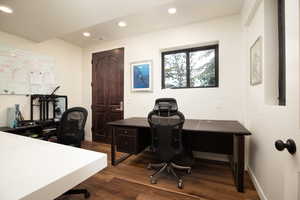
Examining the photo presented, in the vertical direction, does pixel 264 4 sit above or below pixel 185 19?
below

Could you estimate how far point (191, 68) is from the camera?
2961 millimetres

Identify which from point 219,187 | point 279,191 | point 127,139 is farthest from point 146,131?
point 279,191

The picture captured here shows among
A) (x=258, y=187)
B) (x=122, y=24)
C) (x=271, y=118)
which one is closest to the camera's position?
(x=271, y=118)

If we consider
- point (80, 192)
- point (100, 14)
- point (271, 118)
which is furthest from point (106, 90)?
point (271, 118)

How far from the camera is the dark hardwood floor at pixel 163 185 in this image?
5.67 feet

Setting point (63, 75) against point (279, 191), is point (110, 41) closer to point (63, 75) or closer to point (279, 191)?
point (63, 75)

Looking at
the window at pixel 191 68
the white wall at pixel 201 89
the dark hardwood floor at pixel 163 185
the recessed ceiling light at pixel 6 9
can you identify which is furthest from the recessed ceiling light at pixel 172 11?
the dark hardwood floor at pixel 163 185

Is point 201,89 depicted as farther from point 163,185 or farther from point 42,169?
point 42,169

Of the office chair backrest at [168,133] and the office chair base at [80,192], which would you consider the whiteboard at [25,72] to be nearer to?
the office chair base at [80,192]

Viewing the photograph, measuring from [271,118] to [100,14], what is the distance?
8.19ft

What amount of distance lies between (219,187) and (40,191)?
2111mm

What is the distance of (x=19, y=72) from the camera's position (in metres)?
2.83

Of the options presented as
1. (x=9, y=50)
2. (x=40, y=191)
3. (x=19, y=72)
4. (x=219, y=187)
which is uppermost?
(x=9, y=50)

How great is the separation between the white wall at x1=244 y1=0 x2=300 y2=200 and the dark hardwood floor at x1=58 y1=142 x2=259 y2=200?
36 centimetres
